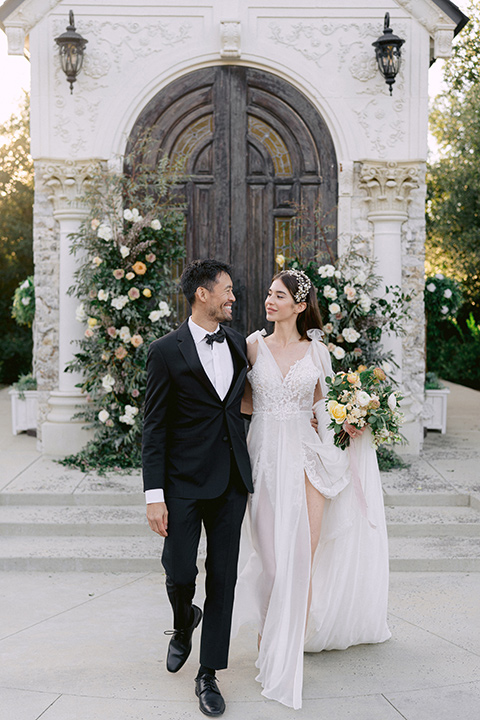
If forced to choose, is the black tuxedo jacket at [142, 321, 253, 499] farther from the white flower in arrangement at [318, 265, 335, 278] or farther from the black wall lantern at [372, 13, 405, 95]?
the black wall lantern at [372, 13, 405, 95]

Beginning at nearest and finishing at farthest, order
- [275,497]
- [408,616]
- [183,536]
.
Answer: [183,536] → [275,497] → [408,616]

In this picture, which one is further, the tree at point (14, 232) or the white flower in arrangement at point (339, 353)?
the tree at point (14, 232)

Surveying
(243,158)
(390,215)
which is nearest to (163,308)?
(243,158)

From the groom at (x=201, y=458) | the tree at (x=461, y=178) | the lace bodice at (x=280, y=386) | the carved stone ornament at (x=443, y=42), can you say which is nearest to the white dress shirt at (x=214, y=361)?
the groom at (x=201, y=458)

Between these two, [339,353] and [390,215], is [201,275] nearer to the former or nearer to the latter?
[339,353]

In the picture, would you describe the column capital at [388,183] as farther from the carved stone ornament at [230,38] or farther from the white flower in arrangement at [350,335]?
the carved stone ornament at [230,38]

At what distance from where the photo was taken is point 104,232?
731 centimetres

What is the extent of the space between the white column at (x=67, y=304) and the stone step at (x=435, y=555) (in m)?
3.55

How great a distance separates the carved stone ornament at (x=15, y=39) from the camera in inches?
313

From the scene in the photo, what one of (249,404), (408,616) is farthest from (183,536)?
(408,616)

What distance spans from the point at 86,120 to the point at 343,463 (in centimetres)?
530

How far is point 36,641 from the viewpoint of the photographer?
4.27 meters

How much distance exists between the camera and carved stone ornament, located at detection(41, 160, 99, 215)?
7.97 metres

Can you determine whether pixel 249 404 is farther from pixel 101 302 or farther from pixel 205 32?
pixel 205 32
